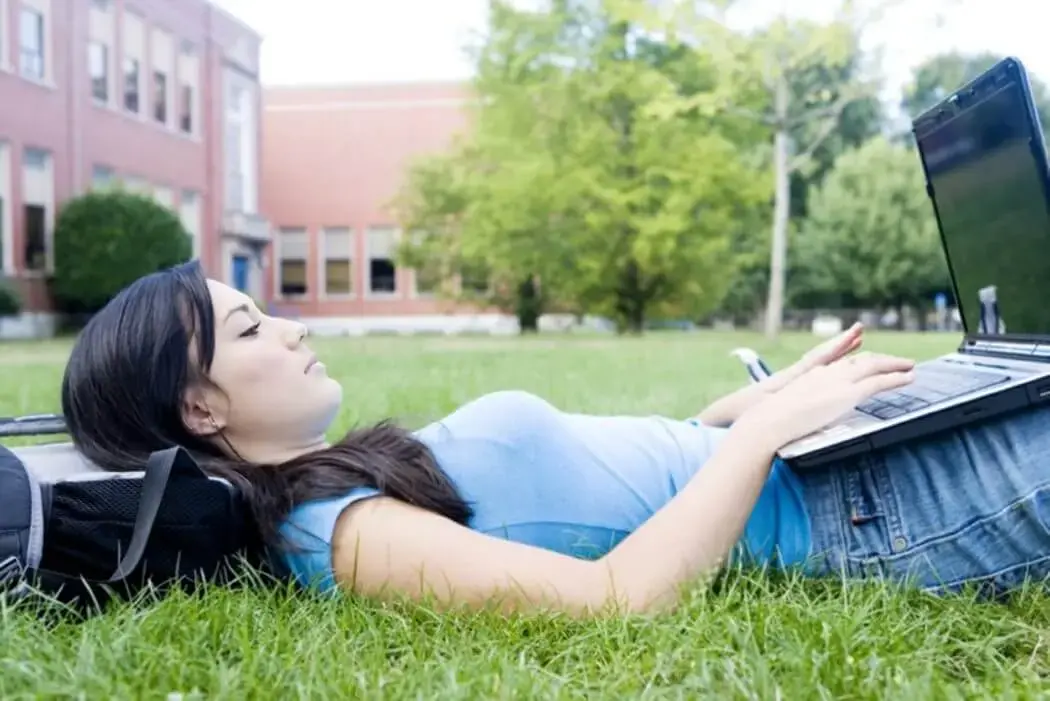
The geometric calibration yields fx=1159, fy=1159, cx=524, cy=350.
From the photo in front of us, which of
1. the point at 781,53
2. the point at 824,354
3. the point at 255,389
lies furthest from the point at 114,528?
the point at 781,53

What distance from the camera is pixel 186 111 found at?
21.6 metres

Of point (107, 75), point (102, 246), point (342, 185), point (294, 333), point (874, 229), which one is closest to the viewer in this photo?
point (294, 333)

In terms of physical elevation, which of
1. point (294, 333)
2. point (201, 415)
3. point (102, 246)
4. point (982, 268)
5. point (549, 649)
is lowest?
point (549, 649)

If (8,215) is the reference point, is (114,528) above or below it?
below

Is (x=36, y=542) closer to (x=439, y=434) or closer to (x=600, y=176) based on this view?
(x=439, y=434)

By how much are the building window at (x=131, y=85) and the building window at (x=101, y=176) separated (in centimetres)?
118

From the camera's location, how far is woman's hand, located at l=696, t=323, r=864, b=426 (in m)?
2.17

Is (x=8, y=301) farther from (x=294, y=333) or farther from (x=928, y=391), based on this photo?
(x=928, y=391)

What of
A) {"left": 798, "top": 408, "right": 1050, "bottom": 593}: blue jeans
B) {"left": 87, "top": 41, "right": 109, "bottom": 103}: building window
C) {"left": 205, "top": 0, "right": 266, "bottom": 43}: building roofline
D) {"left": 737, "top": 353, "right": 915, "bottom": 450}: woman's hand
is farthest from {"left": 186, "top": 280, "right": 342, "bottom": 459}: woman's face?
{"left": 205, "top": 0, "right": 266, "bottom": 43}: building roofline

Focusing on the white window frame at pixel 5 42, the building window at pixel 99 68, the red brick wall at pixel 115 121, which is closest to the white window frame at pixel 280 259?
the red brick wall at pixel 115 121

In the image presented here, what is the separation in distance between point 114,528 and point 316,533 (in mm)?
266

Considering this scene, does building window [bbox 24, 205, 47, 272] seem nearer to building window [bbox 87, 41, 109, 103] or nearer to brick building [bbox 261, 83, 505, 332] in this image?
building window [bbox 87, 41, 109, 103]

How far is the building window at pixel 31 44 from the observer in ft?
53.8

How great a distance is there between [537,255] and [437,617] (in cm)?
1761
